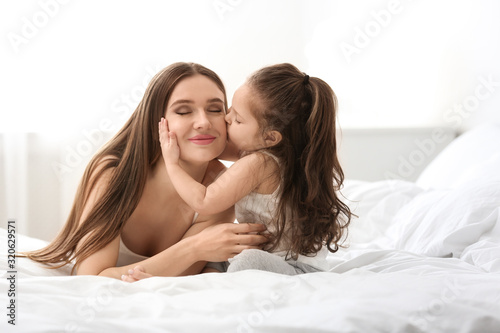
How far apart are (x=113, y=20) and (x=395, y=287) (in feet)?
9.05

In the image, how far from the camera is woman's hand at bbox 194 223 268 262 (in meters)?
1.52

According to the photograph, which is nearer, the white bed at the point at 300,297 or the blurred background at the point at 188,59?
the white bed at the point at 300,297

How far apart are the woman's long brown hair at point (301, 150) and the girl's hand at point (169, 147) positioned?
0.81ft

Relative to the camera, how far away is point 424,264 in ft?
5.12

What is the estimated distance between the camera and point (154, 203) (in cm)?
172

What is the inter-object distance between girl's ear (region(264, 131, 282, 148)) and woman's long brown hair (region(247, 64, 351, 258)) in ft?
0.04

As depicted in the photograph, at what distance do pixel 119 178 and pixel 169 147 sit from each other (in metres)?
0.18

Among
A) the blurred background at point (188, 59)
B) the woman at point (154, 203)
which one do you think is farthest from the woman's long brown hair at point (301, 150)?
the blurred background at point (188, 59)

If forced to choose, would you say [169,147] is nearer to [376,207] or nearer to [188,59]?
[376,207]

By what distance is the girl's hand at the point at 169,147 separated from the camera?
158 cm

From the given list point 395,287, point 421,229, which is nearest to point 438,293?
point 395,287

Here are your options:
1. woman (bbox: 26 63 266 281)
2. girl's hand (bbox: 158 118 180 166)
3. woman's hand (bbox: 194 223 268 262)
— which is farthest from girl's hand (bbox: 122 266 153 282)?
girl's hand (bbox: 158 118 180 166)

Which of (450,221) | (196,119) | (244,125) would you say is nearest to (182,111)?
(196,119)

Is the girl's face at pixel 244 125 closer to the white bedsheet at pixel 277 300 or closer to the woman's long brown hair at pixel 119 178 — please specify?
the woman's long brown hair at pixel 119 178
